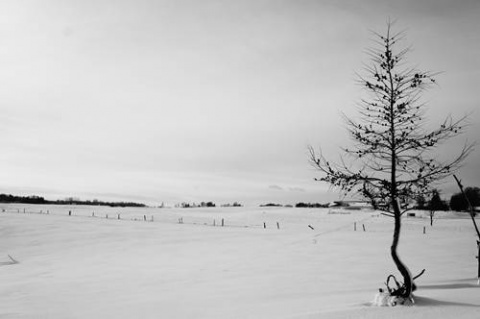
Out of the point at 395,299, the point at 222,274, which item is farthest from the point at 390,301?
the point at 222,274

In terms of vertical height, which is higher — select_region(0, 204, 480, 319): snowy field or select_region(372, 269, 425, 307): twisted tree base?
select_region(372, 269, 425, 307): twisted tree base

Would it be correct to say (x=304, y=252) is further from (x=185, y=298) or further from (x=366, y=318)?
(x=366, y=318)

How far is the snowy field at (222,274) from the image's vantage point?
1266 cm

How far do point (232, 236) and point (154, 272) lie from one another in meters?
20.6

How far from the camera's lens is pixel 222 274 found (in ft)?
75.7

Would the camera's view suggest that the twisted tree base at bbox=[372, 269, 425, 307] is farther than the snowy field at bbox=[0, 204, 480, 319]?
No

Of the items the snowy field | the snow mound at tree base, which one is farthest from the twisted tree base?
the snowy field

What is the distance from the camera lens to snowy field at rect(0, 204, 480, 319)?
12664mm

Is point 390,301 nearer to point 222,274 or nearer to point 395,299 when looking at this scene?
point 395,299

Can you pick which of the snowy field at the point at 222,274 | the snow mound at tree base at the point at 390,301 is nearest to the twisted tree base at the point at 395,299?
the snow mound at tree base at the point at 390,301

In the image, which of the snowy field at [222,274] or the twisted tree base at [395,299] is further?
the snowy field at [222,274]

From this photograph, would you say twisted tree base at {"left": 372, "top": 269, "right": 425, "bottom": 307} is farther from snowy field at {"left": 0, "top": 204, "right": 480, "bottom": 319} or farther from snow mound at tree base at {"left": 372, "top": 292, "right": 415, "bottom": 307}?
snowy field at {"left": 0, "top": 204, "right": 480, "bottom": 319}

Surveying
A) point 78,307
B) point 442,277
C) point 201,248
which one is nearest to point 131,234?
point 201,248

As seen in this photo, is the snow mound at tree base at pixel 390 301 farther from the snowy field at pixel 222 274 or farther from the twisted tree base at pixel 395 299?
the snowy field at pixel 222 274
